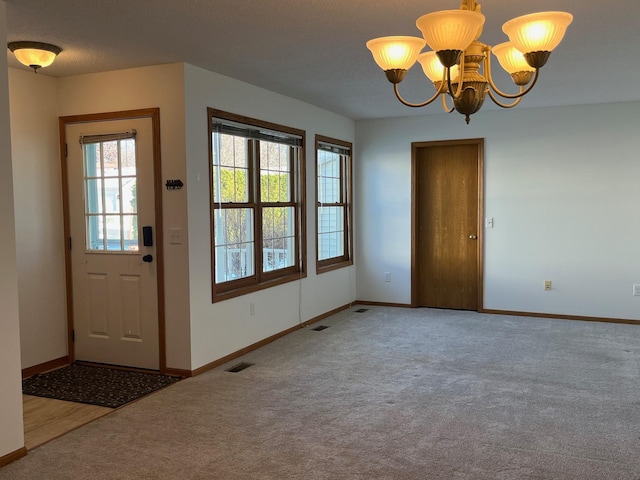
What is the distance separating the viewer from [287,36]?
3.56m

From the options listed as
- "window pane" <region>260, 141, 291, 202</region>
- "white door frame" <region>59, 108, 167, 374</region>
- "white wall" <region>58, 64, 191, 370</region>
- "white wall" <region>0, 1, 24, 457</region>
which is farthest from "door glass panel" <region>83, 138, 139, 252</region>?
"white wall" <region>0, 1, 24, 457</region>

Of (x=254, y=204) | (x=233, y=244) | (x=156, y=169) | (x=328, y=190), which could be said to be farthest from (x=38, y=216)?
(x=328, y=190)

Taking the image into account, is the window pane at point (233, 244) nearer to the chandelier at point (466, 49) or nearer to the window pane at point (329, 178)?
the window pane at point (329, 178)

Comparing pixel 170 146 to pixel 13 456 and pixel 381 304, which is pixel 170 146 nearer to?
pixel 13 456

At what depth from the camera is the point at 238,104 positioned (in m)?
4.88

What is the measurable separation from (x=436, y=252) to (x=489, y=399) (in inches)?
132

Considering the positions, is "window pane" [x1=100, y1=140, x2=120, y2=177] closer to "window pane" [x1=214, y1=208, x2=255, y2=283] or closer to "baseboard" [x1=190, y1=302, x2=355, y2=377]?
"window pane" [x1=214, y1=208, x2=255, y2=283]

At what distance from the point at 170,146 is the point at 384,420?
2489mm

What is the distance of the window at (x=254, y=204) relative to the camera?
482 centimetres

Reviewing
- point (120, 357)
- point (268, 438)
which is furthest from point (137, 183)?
point (268, 438)

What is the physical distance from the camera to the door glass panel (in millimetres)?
4551

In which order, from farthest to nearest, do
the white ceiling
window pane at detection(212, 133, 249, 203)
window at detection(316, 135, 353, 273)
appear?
window at detection(316, 135, 353, 273), window pane at detection(212, 133, 249, 203), the white ceiling

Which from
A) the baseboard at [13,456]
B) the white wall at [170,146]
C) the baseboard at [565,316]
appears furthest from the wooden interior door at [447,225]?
the baseboard at [13,456]

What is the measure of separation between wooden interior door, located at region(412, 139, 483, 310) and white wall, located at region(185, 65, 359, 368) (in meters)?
1.35
